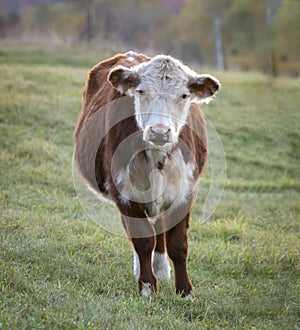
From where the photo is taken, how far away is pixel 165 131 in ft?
15.6

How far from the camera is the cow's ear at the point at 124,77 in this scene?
5.29 m

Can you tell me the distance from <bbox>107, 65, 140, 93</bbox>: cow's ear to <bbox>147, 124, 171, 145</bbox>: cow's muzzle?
2.19 feet

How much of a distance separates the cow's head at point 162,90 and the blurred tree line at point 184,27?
1635 cm

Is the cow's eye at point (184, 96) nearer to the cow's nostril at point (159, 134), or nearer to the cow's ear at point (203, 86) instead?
the cow's ear at point (203, 86)

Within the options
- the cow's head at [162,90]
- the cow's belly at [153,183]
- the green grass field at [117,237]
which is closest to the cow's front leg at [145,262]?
the green grass field at [117,237]

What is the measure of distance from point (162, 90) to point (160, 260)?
69.3 inches

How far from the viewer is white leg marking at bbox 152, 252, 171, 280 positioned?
598 cm

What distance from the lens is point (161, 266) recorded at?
6004mm

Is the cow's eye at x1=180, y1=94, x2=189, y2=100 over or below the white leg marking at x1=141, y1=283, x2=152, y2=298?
over

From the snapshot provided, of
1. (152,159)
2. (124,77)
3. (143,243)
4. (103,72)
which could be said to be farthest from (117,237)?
(124,77)

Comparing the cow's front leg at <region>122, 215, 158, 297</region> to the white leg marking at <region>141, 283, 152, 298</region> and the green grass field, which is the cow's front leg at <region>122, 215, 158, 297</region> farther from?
the green grass field

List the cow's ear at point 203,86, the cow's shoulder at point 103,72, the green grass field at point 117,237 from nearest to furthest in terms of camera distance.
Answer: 1. the green grass field at point 117,237
2. the cow's ear at point 203,86
3. the cow's shoulder at point 103,72

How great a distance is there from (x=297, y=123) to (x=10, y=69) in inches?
259

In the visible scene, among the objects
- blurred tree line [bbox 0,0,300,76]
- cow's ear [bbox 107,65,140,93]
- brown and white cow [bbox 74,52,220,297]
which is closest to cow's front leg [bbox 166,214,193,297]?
brown and white cow [bbox 74,52,220,297]
